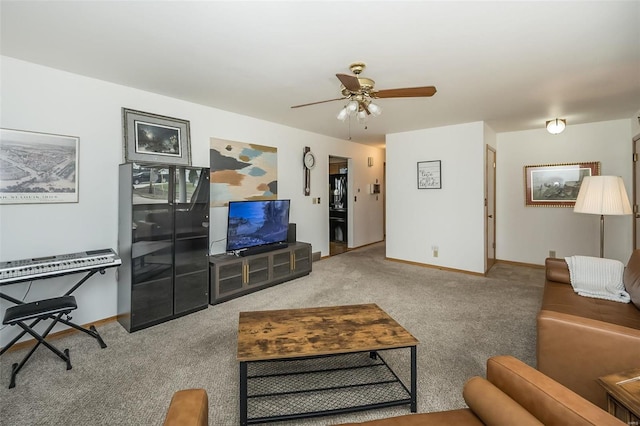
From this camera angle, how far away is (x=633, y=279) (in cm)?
232

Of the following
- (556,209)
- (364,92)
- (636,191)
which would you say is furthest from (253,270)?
(636,191)

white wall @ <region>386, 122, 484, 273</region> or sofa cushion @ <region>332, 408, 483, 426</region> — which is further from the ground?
white wall @ <region>386, 122, 484, 273</region>

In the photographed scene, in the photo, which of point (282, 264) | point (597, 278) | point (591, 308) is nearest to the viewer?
point (591, 308)

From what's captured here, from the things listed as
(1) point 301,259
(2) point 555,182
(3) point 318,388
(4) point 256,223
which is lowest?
(3) point 318,388

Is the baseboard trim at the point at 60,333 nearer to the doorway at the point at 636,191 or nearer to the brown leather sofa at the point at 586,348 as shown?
the brown leather sofa at the point at 586,348

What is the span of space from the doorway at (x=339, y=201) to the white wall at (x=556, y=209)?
297 centimetres

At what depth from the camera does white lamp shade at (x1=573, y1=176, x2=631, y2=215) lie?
→ 2.88 metres

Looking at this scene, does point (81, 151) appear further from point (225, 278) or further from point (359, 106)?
point (359, 106)

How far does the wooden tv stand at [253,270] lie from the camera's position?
142 inches

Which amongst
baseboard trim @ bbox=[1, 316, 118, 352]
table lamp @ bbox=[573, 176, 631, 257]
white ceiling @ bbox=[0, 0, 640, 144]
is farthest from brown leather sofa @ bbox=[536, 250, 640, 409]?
baseboard trim @ bbox=[1, 316, 118, 352]

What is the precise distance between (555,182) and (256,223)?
16.0ft

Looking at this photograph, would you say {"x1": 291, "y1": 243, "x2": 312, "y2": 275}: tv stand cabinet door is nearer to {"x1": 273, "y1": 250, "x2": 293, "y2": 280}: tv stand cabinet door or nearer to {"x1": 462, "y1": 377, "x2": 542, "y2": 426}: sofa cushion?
{"x1": 273, "y1": 250, "x2": 293, "y2": 280}: tv stand cabinet door

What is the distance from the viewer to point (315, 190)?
223 inches

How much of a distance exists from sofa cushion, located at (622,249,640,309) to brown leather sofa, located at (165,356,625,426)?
179 cm
